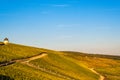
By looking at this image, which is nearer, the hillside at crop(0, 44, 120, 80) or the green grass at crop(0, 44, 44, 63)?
the hillside at crop(0, 44, 120, 80)

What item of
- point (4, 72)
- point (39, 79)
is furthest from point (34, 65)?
point (4, 72)

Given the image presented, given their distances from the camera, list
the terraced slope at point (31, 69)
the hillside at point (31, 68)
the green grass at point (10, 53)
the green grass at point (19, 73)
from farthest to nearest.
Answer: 1. the green grass at point (10, 53)
2. the hillside at point (31, 68)
3. the terraced slope at point (31, 69)
4. the green grass at point (19, 73)

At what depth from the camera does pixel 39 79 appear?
52.8m

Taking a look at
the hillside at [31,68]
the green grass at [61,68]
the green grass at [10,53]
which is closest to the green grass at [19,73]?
the hillside at [31,68]

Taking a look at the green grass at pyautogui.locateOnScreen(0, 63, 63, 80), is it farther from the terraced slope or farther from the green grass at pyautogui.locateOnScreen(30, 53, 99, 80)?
the green grass at pyautogui.locateOnScreen(30, 53, 99, 80)

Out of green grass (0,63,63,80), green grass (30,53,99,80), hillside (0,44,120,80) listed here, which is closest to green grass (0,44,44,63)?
hillside (0,44,120,80)

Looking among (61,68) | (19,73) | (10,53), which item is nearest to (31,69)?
(19,73)

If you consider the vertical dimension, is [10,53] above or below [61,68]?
above

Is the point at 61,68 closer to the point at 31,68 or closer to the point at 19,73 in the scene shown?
the point at 31,68

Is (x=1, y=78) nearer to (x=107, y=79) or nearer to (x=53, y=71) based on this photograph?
(x=53, y=71)

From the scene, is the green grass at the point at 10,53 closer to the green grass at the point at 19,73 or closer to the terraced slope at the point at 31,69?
the terraced slope at the point at 31,69

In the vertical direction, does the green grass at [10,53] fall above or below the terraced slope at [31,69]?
above

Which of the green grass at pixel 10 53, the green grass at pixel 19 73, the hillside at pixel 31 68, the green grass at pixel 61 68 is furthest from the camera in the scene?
the green grass at pixel 61 68

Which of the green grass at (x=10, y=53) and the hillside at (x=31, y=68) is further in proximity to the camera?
the green grass at (x=10, y=53)
